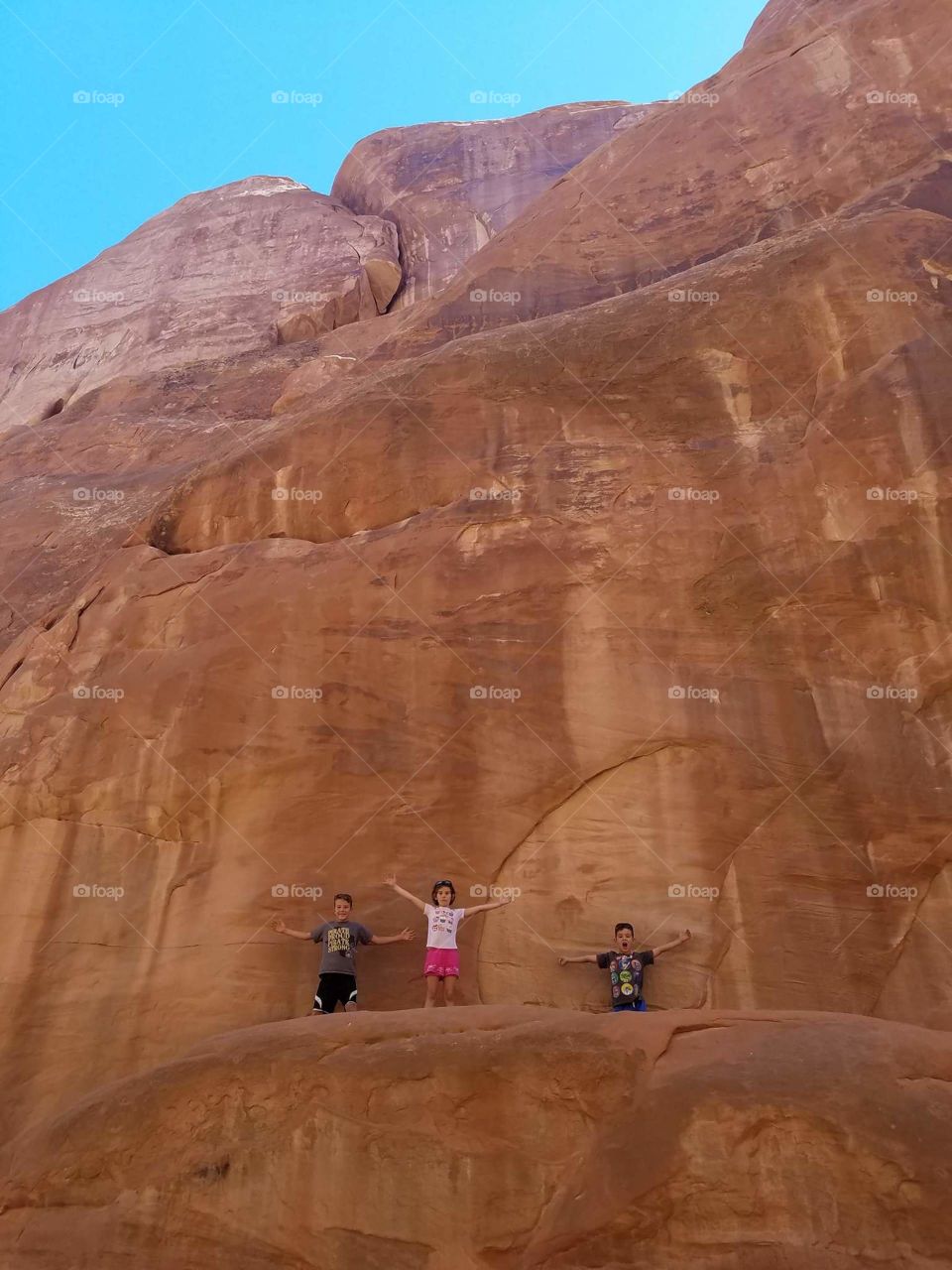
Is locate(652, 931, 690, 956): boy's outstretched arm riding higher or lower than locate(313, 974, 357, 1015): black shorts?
higher

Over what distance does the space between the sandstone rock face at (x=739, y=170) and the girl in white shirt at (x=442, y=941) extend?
13.9 metres

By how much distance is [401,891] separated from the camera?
491 inches

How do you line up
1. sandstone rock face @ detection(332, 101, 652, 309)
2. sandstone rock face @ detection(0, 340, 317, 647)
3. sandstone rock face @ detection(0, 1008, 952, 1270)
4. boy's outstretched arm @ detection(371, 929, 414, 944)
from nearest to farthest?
sandstone rock face @ detection(0, 1008, 952, 1270)
boy's outstretched arm @ detection(371, 929, 414, 944)
sandstone rock face @ detection(0, 340, 317, 647)
sandstone rock face @ detection(332, 101, 652, 309)

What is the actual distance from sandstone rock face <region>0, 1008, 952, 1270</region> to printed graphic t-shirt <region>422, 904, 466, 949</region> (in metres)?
2.11

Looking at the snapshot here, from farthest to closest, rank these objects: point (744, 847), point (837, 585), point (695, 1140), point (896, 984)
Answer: point (837, 585), point (744, 847), point (896, 984), point (695, 1140)

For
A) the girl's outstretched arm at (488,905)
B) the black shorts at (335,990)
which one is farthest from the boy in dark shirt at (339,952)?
the girl's outstretched arm at (488,905)

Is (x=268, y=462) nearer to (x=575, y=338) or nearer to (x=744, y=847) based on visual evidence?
(x=575, y=338)

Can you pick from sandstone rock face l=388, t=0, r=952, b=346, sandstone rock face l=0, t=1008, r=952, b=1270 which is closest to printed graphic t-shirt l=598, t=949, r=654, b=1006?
sandstone rock face l=0, t=1008, r=952, b=1270

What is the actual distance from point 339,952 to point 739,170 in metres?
18.7

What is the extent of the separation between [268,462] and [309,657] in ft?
12.4

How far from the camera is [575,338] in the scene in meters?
16.6

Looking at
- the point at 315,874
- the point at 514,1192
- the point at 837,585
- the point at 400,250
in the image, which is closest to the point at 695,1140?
the point at 514,1192

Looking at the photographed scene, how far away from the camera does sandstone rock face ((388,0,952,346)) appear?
22.4 meters

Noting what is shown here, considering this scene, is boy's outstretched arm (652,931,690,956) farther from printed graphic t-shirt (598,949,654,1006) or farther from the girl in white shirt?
the girl in white shirt
